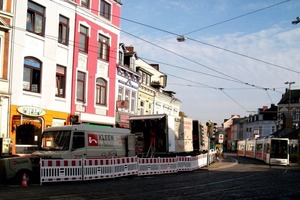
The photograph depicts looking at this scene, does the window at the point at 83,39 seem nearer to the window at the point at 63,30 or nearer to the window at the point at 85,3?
the window at the point at 85,3

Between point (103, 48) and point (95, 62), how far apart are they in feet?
6.01

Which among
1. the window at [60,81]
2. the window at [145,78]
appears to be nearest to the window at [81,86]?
the window at [60,81]

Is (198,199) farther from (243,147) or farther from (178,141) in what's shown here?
(243,147)

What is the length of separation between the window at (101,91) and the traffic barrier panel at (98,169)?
40.4ft

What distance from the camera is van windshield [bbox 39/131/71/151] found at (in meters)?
19.2

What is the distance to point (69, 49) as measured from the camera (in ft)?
94.3

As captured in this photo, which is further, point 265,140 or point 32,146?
point 265,140

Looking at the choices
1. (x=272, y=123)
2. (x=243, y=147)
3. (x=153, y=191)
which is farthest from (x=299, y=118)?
(x=153, y=191)

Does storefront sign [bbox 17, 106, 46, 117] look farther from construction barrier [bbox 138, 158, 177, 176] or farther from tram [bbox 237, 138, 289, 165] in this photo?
tram [bbox 237, 138, 289, 165]

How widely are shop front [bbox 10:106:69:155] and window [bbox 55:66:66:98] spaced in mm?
1649

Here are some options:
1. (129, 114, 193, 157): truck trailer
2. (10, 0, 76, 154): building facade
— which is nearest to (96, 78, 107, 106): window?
(10, 0, 76, 154): building facade

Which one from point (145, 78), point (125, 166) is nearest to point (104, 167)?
point (125, 166)

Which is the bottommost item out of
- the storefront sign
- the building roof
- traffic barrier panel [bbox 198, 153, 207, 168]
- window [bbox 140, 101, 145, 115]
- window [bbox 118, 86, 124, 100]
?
traffic barrier panel [bbox 198, 153, 207, 168]

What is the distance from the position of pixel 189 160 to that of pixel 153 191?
13.9 metres
